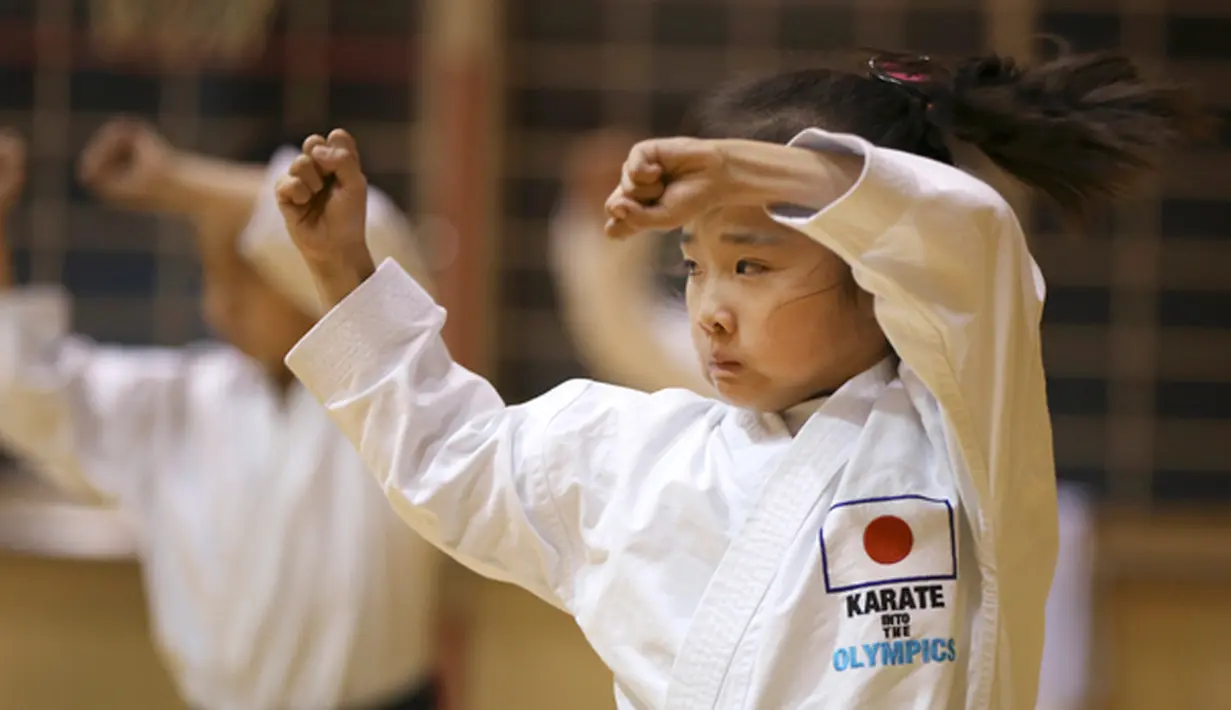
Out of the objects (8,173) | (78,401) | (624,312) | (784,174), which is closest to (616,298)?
(624,312)

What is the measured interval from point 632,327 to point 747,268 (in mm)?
1322

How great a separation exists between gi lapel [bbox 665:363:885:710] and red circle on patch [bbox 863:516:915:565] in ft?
0.14

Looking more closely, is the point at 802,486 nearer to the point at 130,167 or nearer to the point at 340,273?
the point at 340,273

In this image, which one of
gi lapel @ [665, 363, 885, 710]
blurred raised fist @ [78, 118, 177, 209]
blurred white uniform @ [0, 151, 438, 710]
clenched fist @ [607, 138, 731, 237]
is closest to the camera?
clenched fist @ [607, 138, 731, 237]

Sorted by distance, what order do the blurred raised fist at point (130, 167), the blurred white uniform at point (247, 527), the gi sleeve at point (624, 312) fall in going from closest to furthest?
the blurred raised fist at point (130, 167) < the blurred white uniform at point (247, 527) < the gi sleeve at point (624, 312)

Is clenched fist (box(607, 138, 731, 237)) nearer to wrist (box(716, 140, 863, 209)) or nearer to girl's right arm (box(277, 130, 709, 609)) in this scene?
wrist (box(716, 140, 863, 209))

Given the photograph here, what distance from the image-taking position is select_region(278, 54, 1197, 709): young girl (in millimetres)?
841

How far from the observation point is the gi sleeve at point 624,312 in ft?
6.66

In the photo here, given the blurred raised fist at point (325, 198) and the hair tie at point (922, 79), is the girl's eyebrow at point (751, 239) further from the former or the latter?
the blurred raised fist at point (325, 198)

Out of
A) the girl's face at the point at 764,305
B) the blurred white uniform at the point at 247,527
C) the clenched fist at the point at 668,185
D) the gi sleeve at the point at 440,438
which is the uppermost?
the clenched fist at the point at 668,185

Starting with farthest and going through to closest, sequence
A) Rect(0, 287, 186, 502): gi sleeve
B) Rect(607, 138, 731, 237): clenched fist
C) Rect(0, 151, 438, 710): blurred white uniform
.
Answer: Rect(0, 151, 438, 710): blurred white uniform, Rect(0, 287, 186, 502): gi sleeve, Rect(607, 138, 731, 237): clenched fist

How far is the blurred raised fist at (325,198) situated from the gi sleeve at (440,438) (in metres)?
0.03

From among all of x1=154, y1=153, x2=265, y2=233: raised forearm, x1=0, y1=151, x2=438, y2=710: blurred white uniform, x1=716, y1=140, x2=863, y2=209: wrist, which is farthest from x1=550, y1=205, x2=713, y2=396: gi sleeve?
x1=716, y1=140, x2=863, y2=209: wrist

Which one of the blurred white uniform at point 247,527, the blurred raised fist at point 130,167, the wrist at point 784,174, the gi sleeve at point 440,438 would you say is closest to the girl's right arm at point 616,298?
the blurred white uniform at point 247,527
